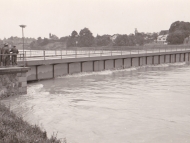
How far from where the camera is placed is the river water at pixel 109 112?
11.9m

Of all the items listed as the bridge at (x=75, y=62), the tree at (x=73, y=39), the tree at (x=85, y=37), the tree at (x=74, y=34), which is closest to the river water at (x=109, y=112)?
the bridge at (x=75, y=62)

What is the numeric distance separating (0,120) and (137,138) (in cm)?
537

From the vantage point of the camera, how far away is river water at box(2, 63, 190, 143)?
11.9 m

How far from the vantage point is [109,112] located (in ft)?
51.3

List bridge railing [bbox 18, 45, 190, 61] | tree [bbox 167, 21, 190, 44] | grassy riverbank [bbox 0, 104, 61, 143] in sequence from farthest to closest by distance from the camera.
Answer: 1. tree [bbox 167, 21, 190, 44]
2. bridge railing [bbox 18, 45, 190, 61]
3. grassy riverbank [bbox 0, 104, 61, 143]

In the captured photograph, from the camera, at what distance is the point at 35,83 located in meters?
26.8

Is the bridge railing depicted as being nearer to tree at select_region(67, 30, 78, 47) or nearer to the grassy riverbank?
the grassy riverbank

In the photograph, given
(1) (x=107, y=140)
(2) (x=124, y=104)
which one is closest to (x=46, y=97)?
(2) (x=124, y=104)

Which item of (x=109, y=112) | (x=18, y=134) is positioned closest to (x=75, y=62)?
(x=109, y=112)

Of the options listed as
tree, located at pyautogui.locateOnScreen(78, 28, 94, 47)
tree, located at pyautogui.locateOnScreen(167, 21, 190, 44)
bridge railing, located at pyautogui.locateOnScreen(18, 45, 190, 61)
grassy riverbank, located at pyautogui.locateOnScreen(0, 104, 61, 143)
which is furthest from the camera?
tree, located at pyautogui.locateOnScreen(78, 28, 94, 47)

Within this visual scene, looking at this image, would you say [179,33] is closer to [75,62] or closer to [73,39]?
[73,39]

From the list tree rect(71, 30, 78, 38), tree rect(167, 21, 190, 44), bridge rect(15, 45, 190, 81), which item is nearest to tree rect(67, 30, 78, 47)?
tree rect(71, 30, 78, 38)

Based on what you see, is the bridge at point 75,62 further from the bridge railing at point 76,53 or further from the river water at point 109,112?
the river water at point 109,112

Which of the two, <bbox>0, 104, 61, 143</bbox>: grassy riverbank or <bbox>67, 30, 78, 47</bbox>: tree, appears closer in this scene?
<bbox>0, 104, 61, 143</bbox>: grassy riverbank
